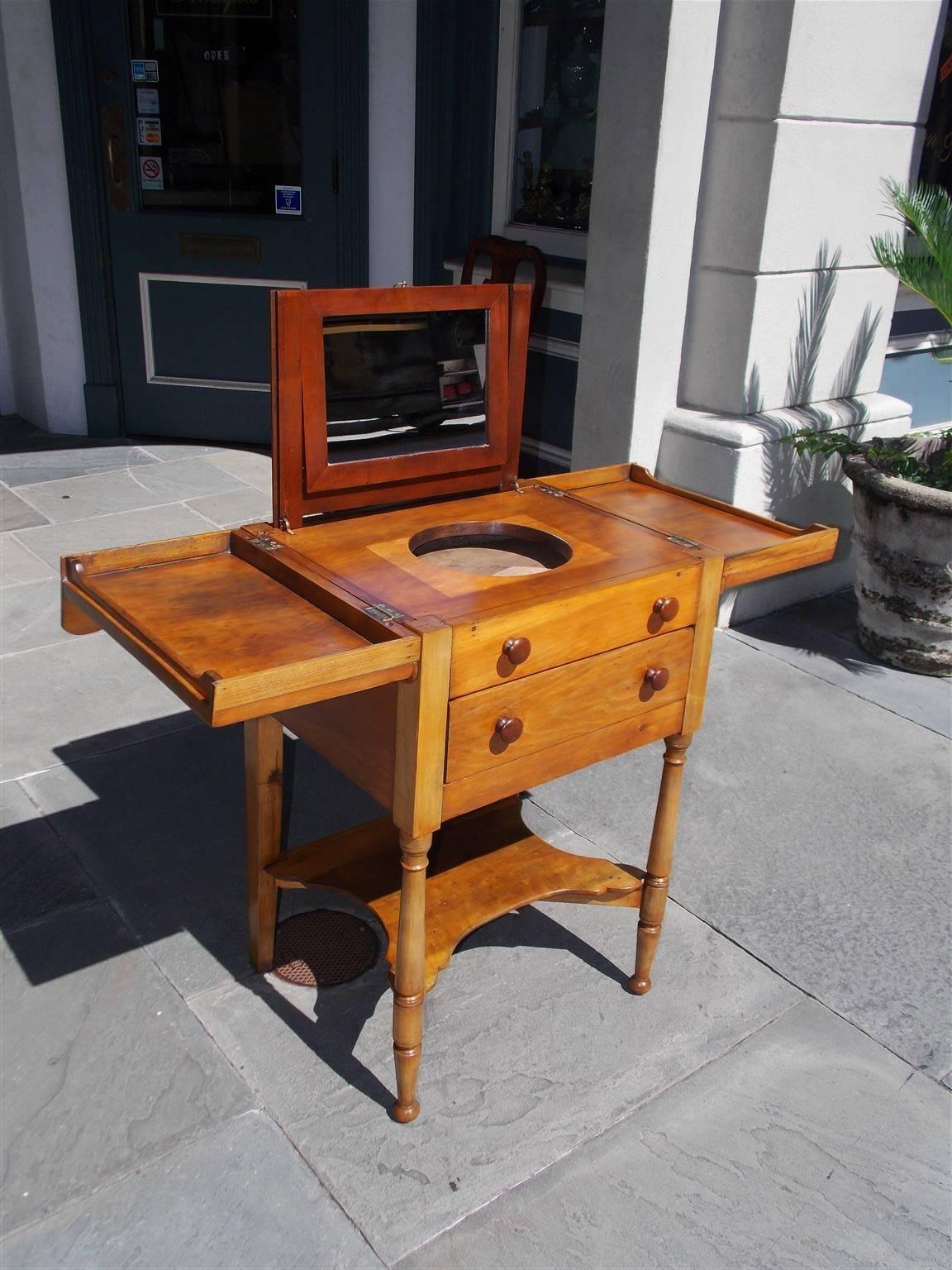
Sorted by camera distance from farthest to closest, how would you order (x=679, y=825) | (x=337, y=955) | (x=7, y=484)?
(x=7, y=484), (x=679, y=825), (x=337, y=955)

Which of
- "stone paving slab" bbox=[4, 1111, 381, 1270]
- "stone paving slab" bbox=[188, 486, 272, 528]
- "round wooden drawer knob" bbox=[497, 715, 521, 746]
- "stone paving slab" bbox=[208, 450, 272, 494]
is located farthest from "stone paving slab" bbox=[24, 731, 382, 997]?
"stone paving slab" bbox=[208, 450, 272, 494]

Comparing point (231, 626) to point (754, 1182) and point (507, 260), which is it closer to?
point (754, 1182)

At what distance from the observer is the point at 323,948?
101 inches

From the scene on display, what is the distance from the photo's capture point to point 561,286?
4746 mm

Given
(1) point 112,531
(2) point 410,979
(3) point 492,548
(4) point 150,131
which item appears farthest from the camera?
(4) point 150,131

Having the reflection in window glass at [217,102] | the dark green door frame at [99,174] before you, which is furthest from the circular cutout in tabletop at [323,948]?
the reflection in window glass at [217,102]

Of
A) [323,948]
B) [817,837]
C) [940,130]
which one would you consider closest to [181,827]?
[323,948]

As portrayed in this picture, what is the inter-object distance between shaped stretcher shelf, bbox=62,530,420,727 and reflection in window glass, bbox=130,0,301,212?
13.2 ft

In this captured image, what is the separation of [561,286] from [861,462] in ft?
4.67

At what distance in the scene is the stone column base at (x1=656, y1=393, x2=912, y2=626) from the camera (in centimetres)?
416

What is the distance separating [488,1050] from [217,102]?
465cm

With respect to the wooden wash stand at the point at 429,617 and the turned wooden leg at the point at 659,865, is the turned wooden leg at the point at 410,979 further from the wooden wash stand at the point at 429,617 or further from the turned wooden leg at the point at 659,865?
the turned wooden leg at the point at 659,865

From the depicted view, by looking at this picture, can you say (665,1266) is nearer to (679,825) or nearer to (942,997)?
(942,997)

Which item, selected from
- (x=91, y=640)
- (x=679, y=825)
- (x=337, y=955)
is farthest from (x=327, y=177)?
(x=337, y=955)
